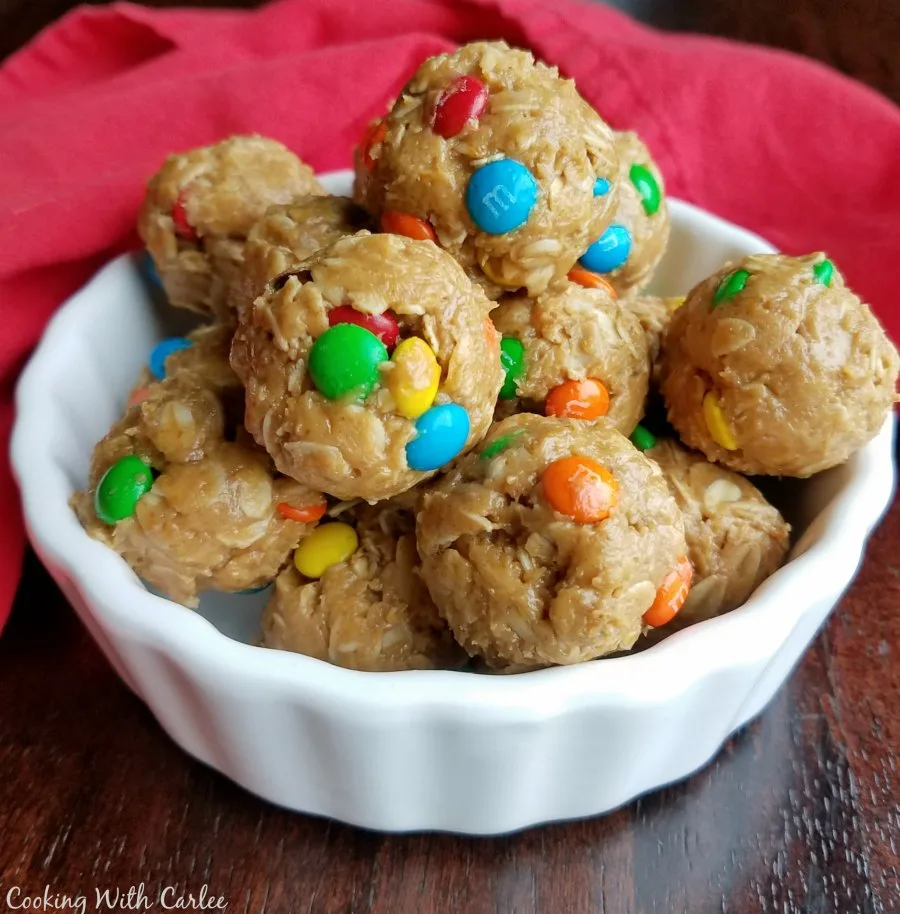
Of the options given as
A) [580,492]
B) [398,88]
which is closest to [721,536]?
[580,492]

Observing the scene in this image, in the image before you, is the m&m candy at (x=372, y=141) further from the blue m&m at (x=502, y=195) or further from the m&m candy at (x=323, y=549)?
the m&m candy at (x=323, y=549)

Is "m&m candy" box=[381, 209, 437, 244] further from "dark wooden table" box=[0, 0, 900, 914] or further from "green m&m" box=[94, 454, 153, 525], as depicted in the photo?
"dark wooden table" box=[0, 0, 900, 914]

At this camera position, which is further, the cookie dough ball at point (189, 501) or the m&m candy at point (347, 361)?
the cookie dough ball at point (189, 501)

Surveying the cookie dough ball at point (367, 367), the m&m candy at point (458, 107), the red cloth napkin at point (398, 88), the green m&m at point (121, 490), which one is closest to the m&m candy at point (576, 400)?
the cookie dough ball at point (367, 367)

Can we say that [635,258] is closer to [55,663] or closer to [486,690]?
[486,690]

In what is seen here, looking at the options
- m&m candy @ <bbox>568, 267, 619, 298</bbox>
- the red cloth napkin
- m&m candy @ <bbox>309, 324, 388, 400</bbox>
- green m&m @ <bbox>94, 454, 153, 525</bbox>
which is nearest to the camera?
m&m candy @ <bbox>309, 324, 388, 400</bbox>

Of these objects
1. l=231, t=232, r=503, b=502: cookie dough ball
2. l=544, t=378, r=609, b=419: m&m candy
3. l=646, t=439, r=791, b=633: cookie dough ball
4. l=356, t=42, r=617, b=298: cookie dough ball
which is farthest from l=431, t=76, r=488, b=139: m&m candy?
l=646, t=439, r=791, b=633: cookie dough ball

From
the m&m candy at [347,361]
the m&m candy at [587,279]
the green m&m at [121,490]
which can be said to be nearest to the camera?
the m&m candy at [347,361]
